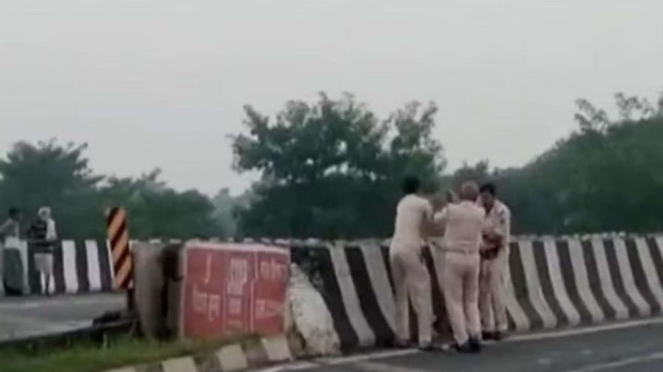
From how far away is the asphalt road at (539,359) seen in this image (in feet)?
49.2

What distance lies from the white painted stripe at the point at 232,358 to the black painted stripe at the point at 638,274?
24.5 ft

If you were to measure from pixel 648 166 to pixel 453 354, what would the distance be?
48.2 meters

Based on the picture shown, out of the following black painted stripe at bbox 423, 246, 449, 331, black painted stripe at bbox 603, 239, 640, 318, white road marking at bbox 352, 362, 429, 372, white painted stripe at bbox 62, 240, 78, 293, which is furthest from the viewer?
white painted stripe at bbox 62, 240, 78, 293

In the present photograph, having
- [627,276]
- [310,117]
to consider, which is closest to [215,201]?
[310,117]

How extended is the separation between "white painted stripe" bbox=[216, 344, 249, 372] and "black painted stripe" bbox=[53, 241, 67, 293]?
47.9ft

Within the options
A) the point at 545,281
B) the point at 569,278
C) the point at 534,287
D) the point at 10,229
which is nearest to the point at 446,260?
the point at 534,287

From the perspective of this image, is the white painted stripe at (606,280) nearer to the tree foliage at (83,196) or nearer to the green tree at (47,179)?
the tree foliage at (83,196)

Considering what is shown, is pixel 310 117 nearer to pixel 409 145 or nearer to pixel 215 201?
pixel 409 145

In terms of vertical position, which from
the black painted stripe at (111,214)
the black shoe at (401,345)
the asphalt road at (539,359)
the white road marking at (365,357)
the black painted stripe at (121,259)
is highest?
the black painted stripe at (111,214)

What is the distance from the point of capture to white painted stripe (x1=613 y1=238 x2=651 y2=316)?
20609mm

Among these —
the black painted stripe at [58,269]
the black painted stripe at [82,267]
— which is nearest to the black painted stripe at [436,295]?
the black painted stripe at [58,269]

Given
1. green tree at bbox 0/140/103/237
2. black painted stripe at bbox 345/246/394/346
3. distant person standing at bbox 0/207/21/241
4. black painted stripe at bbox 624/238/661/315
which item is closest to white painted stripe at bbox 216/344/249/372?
black painted stripe at bbox 345/246/394/346

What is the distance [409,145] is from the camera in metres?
58.6

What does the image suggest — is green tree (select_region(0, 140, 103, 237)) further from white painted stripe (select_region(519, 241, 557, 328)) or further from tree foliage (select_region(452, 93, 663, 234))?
white painted stripe (select_region(519, 241, 557, 328))
